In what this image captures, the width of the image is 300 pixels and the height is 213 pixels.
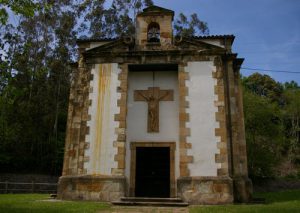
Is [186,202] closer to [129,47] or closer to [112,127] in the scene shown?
[112,127]

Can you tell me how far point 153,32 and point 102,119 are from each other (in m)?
4.49

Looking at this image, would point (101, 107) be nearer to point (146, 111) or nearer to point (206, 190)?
point (146, 111)

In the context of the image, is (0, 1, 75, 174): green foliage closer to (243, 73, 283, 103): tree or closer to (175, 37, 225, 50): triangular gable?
(175, 37, 225, 50): triangular gable

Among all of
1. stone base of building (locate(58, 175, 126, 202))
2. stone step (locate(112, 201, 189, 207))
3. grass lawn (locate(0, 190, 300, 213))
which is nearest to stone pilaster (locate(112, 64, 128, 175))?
stone base of building (locate(58, 175, 126, 202))

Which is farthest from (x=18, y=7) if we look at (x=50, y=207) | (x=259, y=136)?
(x=259, y=136)

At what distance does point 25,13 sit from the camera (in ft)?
27.0

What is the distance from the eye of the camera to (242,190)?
38.3ft

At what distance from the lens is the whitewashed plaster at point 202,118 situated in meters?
11.6

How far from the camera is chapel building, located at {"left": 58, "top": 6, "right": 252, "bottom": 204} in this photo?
11578 millimetres

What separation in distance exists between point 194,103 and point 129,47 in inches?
141

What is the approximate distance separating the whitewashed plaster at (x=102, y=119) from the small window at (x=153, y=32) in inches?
83.3

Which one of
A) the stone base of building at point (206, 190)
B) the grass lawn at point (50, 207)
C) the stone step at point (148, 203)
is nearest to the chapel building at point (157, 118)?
the stone base of building at point (206, 190)

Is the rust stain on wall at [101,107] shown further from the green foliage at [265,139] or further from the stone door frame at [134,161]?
the green foliage at [265,139]

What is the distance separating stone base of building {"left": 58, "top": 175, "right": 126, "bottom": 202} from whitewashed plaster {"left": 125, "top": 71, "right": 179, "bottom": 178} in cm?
79
